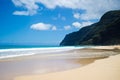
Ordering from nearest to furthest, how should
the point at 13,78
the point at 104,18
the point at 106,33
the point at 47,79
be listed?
the point at 47,79, the point at 13,78, the point at 106,33, the point at 104,18

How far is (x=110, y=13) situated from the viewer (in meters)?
83.4

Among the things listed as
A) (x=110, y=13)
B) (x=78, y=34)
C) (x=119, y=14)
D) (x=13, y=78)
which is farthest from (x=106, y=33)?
(x=13, y=78)

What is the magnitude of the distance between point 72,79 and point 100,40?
62.1 m

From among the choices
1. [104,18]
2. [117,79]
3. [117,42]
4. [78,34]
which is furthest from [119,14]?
[117,79]

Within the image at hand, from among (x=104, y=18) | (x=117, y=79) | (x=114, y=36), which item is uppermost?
(x=104, y=18)

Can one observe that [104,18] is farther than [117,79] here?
Yes

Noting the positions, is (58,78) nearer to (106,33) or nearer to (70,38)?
(106,33)

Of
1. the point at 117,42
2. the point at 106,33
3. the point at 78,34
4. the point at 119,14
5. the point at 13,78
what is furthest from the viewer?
the point at 78,34

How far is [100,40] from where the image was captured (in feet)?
218

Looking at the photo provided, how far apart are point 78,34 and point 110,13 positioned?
25728 millimetres

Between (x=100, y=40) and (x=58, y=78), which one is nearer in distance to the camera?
(x=58, y=78)

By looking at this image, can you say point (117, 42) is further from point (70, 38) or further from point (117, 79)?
point (117, 79)

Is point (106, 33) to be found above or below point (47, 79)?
above

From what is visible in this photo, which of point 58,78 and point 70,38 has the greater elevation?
point 70,38
